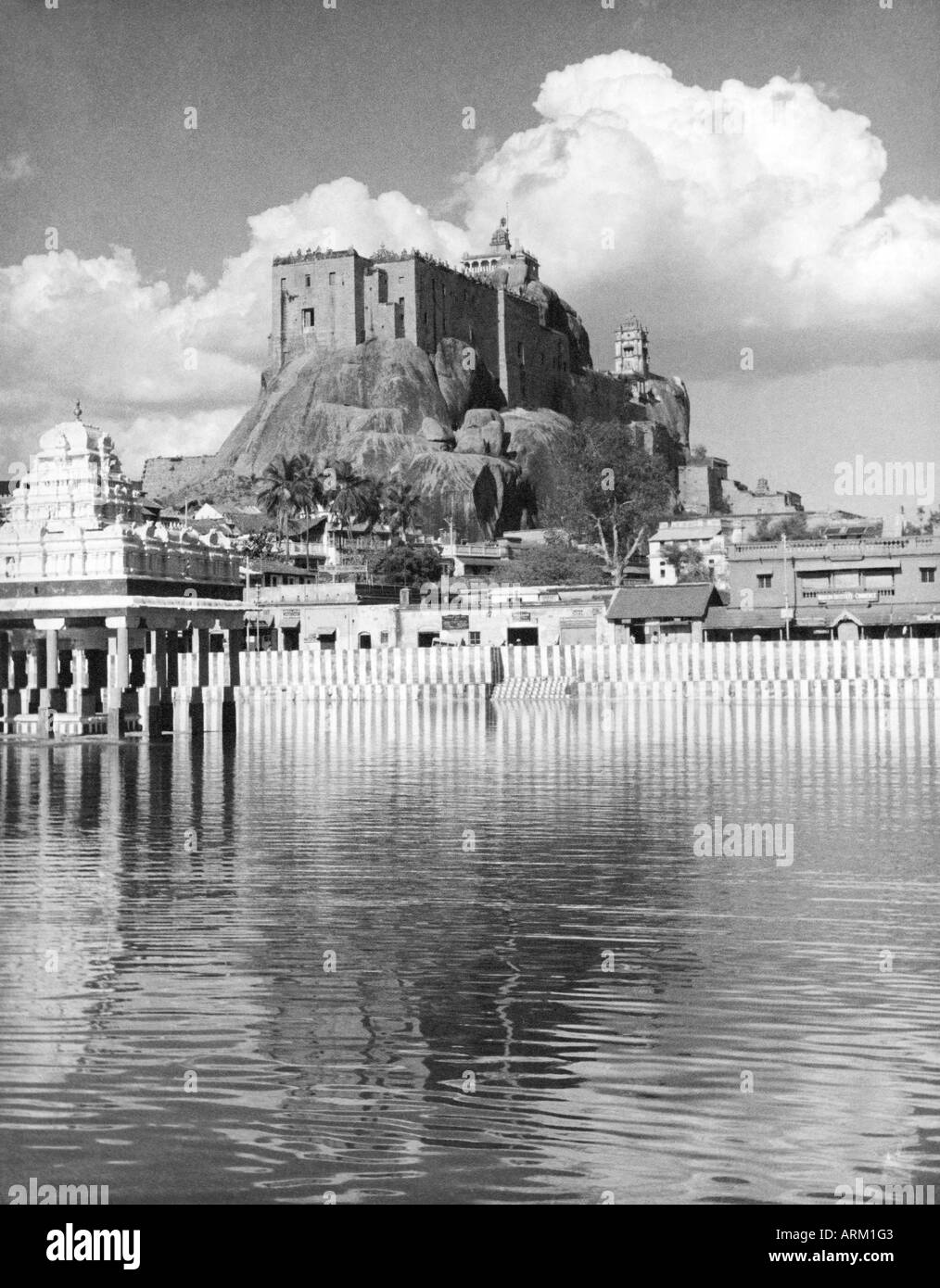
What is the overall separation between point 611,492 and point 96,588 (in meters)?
66.1

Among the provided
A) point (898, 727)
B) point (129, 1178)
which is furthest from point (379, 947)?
point (898, 727)

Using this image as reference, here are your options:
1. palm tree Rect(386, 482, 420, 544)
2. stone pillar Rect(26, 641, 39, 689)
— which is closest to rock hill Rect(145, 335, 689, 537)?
palm tree Rect(386, 482, 420, 544)

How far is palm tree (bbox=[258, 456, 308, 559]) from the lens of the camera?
128 m

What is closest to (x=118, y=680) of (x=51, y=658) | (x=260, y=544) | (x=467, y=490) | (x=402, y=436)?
(x=51, y=658)

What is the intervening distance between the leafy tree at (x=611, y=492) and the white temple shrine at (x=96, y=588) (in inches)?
2205

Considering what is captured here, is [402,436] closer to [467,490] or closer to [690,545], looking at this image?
[467,490]

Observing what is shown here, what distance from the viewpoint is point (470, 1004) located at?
16.1 meters

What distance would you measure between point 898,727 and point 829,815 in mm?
31638

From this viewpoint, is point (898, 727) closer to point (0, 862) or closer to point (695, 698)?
point (695, 698)

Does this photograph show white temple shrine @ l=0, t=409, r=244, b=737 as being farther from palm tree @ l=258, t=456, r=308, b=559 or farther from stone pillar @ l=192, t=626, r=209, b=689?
palm tree @ l=258, t=456, r=308, b=559

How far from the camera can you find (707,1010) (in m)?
15.7

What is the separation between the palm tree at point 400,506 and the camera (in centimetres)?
13488

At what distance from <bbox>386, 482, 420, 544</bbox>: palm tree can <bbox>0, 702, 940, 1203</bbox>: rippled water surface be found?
329ft

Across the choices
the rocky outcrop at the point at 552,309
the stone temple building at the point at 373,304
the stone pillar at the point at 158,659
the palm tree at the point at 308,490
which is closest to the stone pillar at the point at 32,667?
the stone pillar at the point at 158,659
